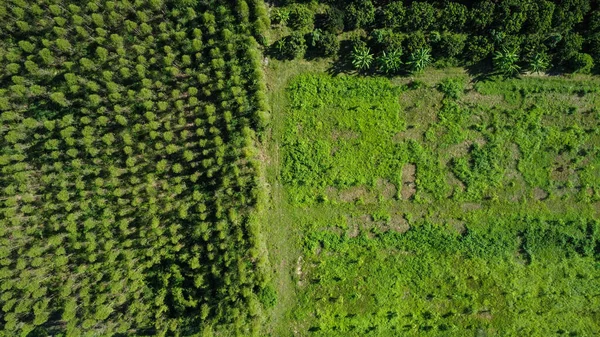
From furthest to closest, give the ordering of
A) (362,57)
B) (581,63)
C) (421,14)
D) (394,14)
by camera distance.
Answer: (394,14)
(362,57)
(421,14)
(581,63)

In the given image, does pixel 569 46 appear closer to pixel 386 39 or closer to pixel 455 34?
pixel 455 34

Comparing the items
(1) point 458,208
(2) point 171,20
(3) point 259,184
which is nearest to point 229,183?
(3) point 259,184

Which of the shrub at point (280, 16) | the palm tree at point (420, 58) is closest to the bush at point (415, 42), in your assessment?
the palm tree at point (420, 58)

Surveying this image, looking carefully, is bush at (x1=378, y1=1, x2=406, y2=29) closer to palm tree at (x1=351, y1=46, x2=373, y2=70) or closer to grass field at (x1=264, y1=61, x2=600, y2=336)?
palm tree at (x1=351, y1=46, x2=373, y2=70)

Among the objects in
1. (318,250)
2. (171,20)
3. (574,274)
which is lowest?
(574,274)

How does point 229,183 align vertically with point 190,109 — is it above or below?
below

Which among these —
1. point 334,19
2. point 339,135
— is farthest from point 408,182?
point 334,19

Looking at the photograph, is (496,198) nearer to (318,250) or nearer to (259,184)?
(318,250)
